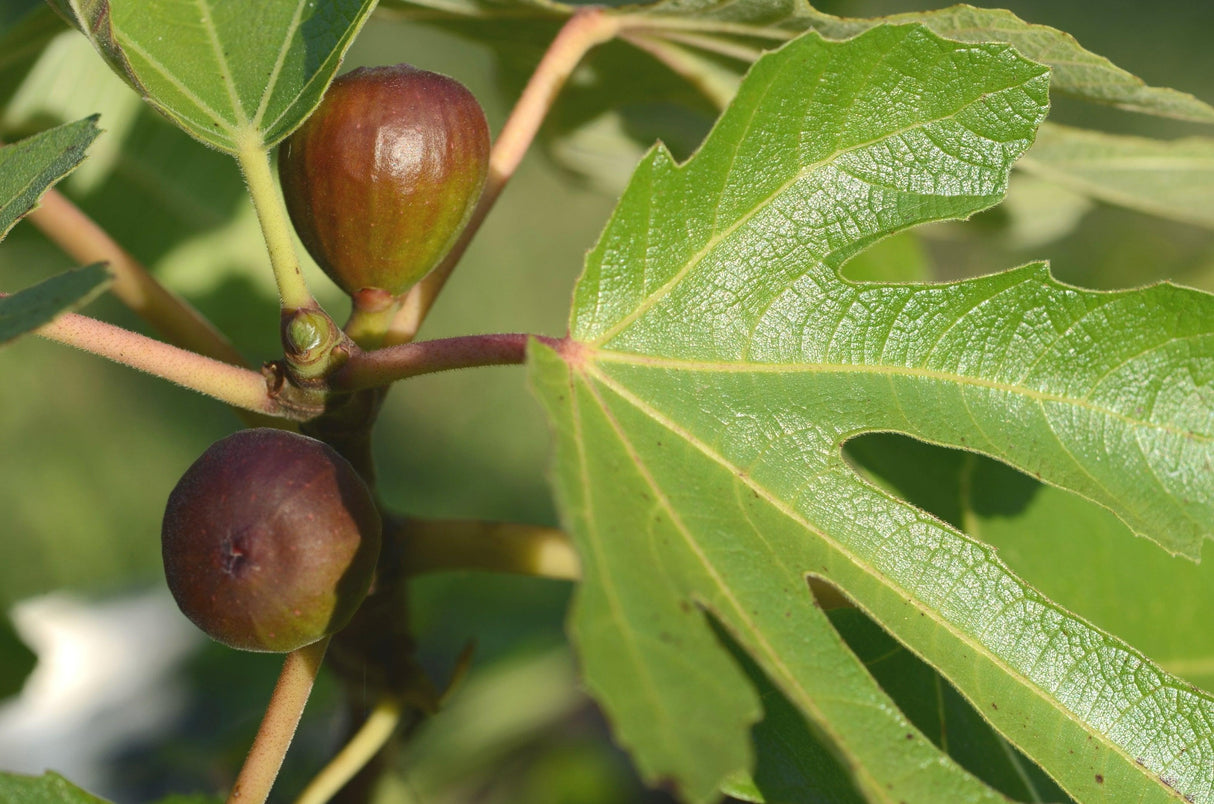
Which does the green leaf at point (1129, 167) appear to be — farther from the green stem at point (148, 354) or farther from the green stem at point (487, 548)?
the green stem at point (148, 354)

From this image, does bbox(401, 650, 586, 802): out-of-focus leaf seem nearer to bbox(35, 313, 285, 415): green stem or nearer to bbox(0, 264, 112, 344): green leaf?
bbox(35, 313, 285, 415): green stem

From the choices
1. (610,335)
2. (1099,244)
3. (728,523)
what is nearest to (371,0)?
(610,335)

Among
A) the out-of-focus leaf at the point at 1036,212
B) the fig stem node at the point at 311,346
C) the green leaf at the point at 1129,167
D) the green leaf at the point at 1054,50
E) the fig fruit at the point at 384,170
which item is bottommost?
the fig stem node at the point at 311,346

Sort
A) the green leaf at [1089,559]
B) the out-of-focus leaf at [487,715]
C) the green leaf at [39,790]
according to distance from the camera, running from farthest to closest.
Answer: the out-of-focus leaf at [487,715] → the green leaf at [1089,559] → the green leaf at [39,790]

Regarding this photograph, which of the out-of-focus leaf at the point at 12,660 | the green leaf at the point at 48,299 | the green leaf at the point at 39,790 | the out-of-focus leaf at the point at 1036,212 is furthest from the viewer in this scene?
the out-of-focus leaf at the point at 1036,212

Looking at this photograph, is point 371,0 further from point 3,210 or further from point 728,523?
point 728,523

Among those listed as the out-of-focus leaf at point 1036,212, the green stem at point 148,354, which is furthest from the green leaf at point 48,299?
the out-of-focus leaf at point 1036,212
